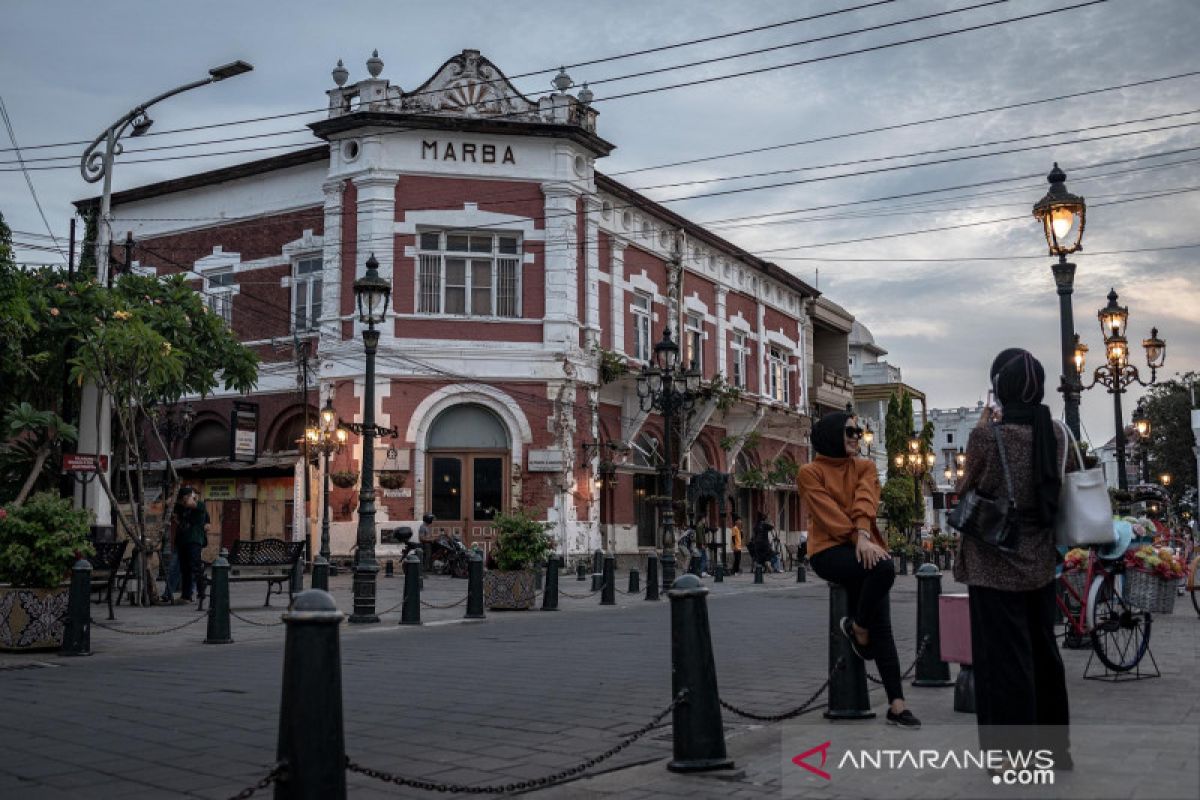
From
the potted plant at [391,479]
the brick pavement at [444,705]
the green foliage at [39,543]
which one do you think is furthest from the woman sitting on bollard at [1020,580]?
the potted plant at [391,479]

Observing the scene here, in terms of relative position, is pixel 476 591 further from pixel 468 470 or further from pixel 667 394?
pixel 468 470

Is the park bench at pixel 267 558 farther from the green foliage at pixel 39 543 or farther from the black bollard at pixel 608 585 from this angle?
the green foliage at pixel 39 543

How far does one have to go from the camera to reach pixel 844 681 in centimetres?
644

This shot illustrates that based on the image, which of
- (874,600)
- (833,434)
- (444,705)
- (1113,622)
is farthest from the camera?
(1113,622)

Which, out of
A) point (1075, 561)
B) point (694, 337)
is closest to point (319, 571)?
point (1075, 561)

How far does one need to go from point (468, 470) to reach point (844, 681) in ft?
69.3

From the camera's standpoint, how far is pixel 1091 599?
8336mm

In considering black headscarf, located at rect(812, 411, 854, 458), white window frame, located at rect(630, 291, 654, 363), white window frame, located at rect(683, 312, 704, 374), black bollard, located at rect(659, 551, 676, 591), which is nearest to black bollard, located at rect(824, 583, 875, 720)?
black headscarf, located at rect(812, 411, 854, 458)

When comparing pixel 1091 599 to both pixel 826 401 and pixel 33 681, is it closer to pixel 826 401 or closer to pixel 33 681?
pixel 33 681

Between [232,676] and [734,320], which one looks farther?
[734,320]

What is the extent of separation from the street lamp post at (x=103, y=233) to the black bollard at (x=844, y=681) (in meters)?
Result: 15.7

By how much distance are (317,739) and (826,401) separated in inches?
1624

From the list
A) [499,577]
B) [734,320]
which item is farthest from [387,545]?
[734,320]

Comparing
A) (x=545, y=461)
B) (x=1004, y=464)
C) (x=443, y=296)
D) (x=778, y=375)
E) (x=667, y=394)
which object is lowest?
(x=1004, y=464)
